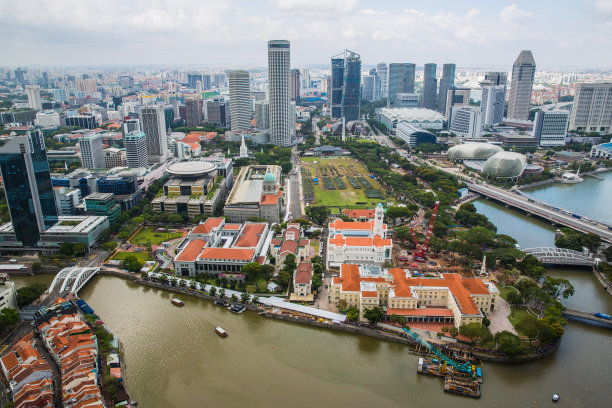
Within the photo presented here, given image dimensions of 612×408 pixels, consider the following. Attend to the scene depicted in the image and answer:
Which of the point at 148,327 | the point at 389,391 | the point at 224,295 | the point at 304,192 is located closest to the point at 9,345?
the point at 148,327

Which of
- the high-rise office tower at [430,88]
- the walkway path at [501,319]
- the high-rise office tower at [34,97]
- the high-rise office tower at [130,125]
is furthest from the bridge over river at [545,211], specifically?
the high-rise office tower at [34,97]

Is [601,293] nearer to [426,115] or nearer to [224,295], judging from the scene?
[224,295]

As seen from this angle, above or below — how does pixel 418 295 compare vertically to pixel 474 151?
below

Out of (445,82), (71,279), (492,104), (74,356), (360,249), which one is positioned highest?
(445,82)

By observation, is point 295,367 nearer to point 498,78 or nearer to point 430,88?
point 498,78

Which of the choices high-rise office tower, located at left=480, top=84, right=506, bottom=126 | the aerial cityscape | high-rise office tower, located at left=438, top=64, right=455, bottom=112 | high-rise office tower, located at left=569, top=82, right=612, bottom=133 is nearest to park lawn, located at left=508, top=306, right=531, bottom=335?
the aerial cityscape

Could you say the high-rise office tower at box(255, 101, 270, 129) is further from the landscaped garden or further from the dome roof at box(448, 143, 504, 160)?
the landscaped garden

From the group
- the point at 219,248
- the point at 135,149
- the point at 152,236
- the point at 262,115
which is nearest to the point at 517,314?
the point at 219,248

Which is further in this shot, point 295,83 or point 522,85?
point 295,83
